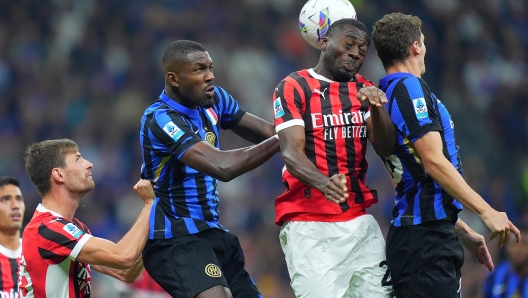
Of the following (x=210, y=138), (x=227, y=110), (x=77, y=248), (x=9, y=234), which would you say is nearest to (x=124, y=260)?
(x=77, y=248)

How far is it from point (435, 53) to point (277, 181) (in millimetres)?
3185

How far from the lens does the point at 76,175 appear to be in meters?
5.22

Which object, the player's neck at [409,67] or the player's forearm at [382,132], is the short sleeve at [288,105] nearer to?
the player's forearm at [382,132]

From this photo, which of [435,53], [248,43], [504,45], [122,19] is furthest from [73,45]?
[504,45]

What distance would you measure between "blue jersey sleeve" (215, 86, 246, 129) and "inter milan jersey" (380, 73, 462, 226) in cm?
117

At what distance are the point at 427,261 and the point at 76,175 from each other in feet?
7.55

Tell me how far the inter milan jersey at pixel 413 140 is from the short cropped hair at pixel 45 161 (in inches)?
84.9

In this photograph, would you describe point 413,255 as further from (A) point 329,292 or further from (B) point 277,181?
(B) point 277,181

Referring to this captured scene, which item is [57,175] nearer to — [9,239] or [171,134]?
[171,134]

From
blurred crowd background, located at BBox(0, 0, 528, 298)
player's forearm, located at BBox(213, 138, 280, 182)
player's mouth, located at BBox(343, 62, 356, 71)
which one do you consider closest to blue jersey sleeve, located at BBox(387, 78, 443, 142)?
player's mouth, located at BBox(343, 62, 356, 71)

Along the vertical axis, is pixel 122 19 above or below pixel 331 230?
above

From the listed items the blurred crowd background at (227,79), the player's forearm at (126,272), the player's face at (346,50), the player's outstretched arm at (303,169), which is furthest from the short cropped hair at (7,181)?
the blurred crowd background at (227,79)

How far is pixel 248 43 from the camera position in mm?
12359

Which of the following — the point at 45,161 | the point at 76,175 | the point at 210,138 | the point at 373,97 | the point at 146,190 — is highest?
the point at 373,97
